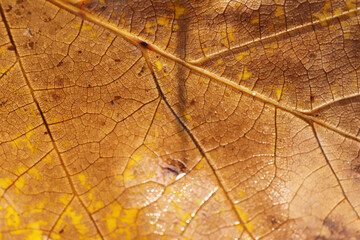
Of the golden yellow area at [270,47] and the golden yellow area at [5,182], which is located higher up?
the golden yellow area at [270,47]

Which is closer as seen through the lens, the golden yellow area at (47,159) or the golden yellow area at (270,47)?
the golden yellow area at (47,159)

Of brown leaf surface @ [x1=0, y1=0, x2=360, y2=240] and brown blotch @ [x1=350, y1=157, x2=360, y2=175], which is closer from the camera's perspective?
brown leaf surface @ [x1=0, y1=0, x2=360, y2=240]

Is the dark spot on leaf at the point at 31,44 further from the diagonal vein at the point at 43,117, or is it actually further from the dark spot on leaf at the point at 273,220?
the dark spot on leaf at the point at 273,220

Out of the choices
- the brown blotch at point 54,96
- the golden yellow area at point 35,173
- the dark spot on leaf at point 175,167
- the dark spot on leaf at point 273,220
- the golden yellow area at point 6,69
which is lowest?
the dark spot on leaf at point 273,220

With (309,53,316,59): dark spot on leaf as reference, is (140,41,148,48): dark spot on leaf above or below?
above

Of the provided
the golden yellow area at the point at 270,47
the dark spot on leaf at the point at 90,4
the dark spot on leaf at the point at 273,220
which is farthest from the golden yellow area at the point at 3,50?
the dark spot on leaf at the point at 273,220

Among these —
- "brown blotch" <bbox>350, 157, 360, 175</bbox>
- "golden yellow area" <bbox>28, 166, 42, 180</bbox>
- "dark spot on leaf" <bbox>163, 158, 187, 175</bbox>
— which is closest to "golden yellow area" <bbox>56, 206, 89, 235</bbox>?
"golden yellow area" <bbox>28, 166, 42, 180</bbox>

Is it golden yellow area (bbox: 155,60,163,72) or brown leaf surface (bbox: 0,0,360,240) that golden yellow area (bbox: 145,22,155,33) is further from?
golden yellow area (bbox: 155,60,163,72)

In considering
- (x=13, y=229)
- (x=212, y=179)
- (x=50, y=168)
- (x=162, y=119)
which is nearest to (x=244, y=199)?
(x=212, y=179)

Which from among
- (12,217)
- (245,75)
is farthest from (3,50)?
(245,75)

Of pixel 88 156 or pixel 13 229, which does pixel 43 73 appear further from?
pixel 13 229
